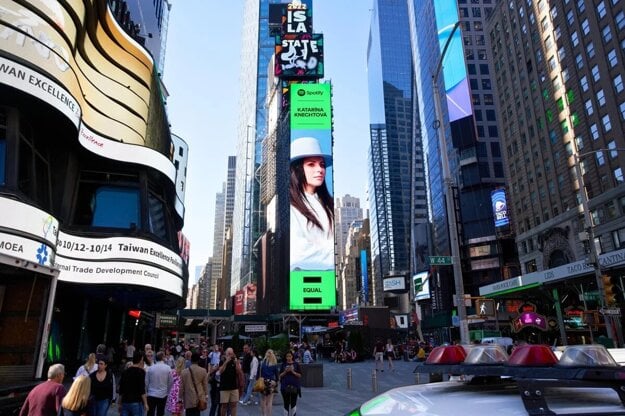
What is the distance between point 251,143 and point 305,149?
67611 millimetres

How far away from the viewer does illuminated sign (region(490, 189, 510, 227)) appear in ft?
251

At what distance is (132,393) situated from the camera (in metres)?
8.95

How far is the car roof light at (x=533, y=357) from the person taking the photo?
2588mm

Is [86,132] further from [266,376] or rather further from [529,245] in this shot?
[529,245]

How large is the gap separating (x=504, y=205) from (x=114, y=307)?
66166mm

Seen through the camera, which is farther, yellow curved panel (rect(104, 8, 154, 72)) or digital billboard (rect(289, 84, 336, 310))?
digital billboard (rect(289, 84, 336, 310))

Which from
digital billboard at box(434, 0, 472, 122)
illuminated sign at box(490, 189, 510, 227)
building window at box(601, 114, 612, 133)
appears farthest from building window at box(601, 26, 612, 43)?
digital billboard at box(434, 0, 472, 122)

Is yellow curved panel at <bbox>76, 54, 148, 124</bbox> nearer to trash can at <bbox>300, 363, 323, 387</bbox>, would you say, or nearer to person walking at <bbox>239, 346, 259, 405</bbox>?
person walking at <bbox>239, 346, 259, 405</bbox>

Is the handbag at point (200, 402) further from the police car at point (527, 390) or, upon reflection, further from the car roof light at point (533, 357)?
the car roof light at point (533, 357)

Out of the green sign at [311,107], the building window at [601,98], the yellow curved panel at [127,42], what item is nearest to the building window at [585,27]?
the building window at [601,98]

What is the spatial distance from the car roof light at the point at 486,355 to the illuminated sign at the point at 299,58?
90.0 m

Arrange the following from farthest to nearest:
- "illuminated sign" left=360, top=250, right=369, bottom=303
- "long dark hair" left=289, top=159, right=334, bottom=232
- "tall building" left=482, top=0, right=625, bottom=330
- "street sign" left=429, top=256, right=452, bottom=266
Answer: "illuminated sign" left=360, top=250, right=369, bottom=303, "long dark hair" left=289, top=159, right=334, bottom=232, "tall building" left=482, top=0, right=625, bottom=330, "street sign" left=429, top=256, right=452, bottom=266

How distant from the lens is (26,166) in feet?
64.8

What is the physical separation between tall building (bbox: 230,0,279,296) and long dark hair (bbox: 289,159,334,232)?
2120 inches
